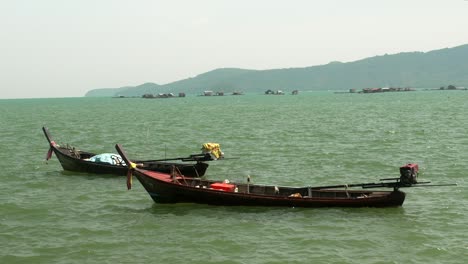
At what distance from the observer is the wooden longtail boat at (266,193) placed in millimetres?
24391

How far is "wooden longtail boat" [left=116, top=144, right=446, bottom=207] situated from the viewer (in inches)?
960

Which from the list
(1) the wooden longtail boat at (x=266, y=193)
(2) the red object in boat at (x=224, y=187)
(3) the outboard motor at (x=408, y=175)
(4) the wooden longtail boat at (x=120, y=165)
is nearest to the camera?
(3) the outboard motor at (x=408, y=175)

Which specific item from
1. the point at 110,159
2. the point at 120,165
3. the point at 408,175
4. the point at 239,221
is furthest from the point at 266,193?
the point at 110,159

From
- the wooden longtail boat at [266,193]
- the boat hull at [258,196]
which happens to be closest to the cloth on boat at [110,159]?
the wooden longtail boat at [266,193]

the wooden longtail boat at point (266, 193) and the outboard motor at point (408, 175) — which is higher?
the outboard motor at point (408, 175)

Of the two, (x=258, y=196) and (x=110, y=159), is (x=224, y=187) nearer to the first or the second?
(x=258, y=196)

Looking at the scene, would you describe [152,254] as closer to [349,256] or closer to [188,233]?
[188,233]

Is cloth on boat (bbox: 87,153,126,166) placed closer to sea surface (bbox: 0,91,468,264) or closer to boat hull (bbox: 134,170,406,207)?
sea surface (bbox: 0,91,468,264)

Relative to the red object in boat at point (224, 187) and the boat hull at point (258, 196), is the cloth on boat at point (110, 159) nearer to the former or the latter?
the boat hull at point (258, 196)

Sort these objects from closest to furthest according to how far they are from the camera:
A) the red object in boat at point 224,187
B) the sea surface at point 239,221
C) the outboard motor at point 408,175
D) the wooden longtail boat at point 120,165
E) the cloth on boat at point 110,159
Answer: the sea surface at point 239,221, the outboard motor at point 408,175, the red object in boat at point 224,187, the wooden longtail boat at point 120,165, the cloth on boat at point 110,159

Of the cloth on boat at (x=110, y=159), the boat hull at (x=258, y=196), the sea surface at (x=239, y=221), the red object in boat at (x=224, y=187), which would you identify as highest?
the cloth on boat at (x=110, y=159)

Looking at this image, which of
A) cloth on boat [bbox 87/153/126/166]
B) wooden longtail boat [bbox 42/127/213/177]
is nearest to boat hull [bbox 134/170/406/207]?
wooden longtail boat [bbox 42/127/213/177]

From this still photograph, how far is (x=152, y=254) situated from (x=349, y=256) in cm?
703

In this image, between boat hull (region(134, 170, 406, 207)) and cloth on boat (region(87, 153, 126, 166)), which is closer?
boat hull (region(134, 170, 406, 207))
